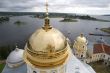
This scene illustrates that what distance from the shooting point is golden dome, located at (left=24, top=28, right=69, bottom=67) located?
7.84 metres

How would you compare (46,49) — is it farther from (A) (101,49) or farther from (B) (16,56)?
(A) (101,49)

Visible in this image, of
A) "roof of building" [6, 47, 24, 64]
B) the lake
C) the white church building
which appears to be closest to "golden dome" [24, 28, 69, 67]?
the white church building

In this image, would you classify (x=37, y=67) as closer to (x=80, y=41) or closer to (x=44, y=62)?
(x=44, y=62)

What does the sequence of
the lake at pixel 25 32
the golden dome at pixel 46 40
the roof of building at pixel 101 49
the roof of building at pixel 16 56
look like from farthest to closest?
the lake at pixel 25 32 < the roof of building at pixel 101 49 < the roof of building at pixel 16 56 < the golden dome at pixel 46 40

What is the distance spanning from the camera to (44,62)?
314 inches

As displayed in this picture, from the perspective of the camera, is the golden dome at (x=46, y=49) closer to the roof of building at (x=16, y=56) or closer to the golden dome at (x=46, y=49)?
the golden dome at (x=46, y=49)

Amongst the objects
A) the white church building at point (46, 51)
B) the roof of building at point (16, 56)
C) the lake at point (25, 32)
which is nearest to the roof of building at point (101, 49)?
the roof of building at point (16, 56)

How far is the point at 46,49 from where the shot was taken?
310 inches

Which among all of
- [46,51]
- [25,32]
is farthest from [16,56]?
[25,32]

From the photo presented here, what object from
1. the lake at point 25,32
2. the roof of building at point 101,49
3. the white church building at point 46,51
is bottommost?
the lake at point 25,32

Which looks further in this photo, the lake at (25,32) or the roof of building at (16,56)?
the lake at (25,32)

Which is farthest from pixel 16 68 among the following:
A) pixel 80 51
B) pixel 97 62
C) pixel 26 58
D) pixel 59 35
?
pixel 97 62

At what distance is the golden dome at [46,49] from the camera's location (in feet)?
25.7

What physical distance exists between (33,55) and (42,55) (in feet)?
1.55
